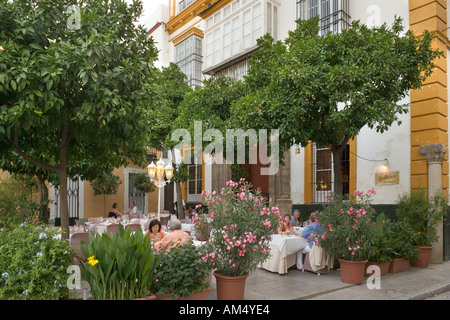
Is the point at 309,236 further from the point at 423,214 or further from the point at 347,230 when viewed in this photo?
the point at 423,214

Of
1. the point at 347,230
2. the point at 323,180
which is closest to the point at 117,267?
the point at 347,230

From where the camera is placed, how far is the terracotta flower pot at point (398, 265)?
8098 millimetres

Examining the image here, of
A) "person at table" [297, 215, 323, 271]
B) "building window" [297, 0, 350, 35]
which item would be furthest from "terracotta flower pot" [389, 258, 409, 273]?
"building window" [297, 0, 350, 35]

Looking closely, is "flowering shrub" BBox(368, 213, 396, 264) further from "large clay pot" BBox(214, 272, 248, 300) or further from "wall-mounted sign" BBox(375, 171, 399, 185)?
"large clay pot" BBox(214, 272, 248, 300)

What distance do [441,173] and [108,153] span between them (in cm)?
815

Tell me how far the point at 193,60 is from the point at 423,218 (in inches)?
524

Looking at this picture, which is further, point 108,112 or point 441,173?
point 441,173

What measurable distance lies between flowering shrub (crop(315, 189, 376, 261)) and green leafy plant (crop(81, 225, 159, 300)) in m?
3.87

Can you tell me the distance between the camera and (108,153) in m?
7.12

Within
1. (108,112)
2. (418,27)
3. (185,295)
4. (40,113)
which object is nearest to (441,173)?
(418,27)

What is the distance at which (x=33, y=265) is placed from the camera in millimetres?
4383

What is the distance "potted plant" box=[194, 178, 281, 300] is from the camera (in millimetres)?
5422
